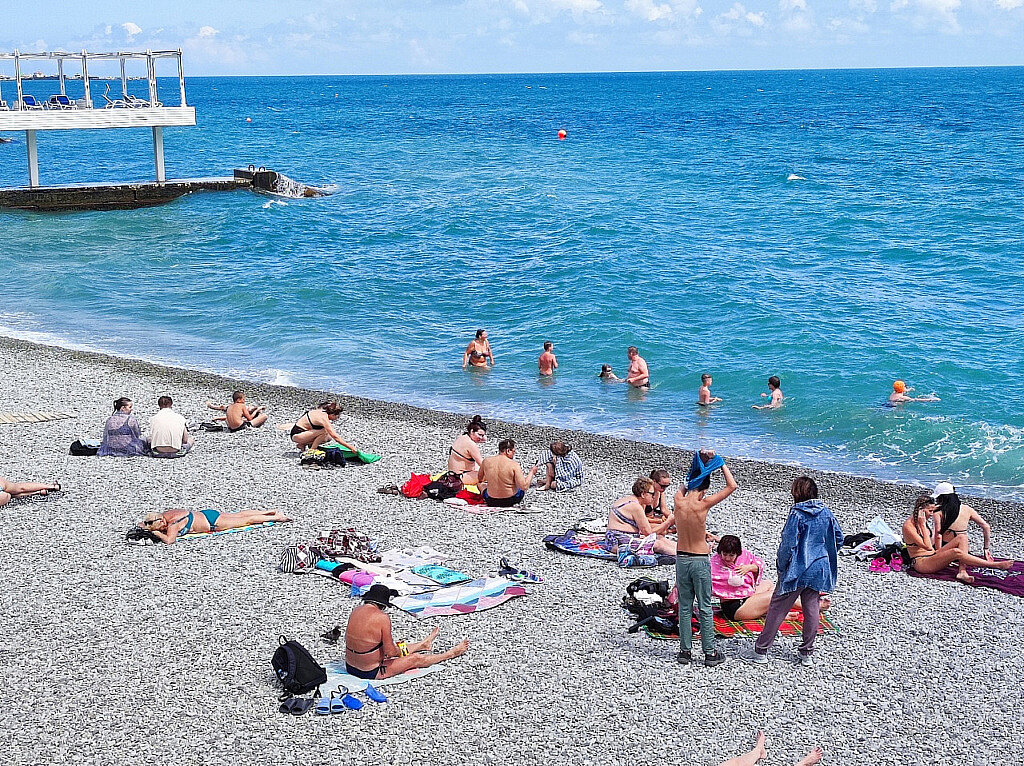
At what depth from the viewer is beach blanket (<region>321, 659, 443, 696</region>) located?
8.16m

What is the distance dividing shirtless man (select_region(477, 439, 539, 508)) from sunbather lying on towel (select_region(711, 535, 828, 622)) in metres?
3.17

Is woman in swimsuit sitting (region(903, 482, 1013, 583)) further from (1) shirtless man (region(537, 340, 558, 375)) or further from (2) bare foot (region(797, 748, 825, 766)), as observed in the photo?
(1) shirtless man (region(537, 340, 558, 375))

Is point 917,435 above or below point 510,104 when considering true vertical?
below

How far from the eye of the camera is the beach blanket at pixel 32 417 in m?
16.1

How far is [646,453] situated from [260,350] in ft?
37.1

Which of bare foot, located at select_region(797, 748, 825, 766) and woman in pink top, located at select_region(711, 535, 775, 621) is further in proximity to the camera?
woman in pink top, located at select_region(711, 535, 775, 621)

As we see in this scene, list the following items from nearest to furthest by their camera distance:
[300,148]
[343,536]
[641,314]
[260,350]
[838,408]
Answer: [343,536]
[838,408]
[260,350]
[641,314]
[300,148]

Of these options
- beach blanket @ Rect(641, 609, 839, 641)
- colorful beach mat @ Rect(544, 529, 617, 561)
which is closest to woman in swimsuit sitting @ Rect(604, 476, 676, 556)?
colorful beach mat @ Rect(544, 529, 617, 561)

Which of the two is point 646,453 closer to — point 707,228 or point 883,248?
point 883,248

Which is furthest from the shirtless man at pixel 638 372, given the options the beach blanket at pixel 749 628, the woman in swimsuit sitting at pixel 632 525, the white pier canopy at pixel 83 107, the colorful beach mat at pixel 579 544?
the white pier canopy at pixel 83 107

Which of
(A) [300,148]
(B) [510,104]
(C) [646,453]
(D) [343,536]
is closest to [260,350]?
(C) [646,453]

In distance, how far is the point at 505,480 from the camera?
12.5 m

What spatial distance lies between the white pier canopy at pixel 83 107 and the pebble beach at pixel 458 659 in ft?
95.7

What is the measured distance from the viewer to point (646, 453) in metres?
15.8
